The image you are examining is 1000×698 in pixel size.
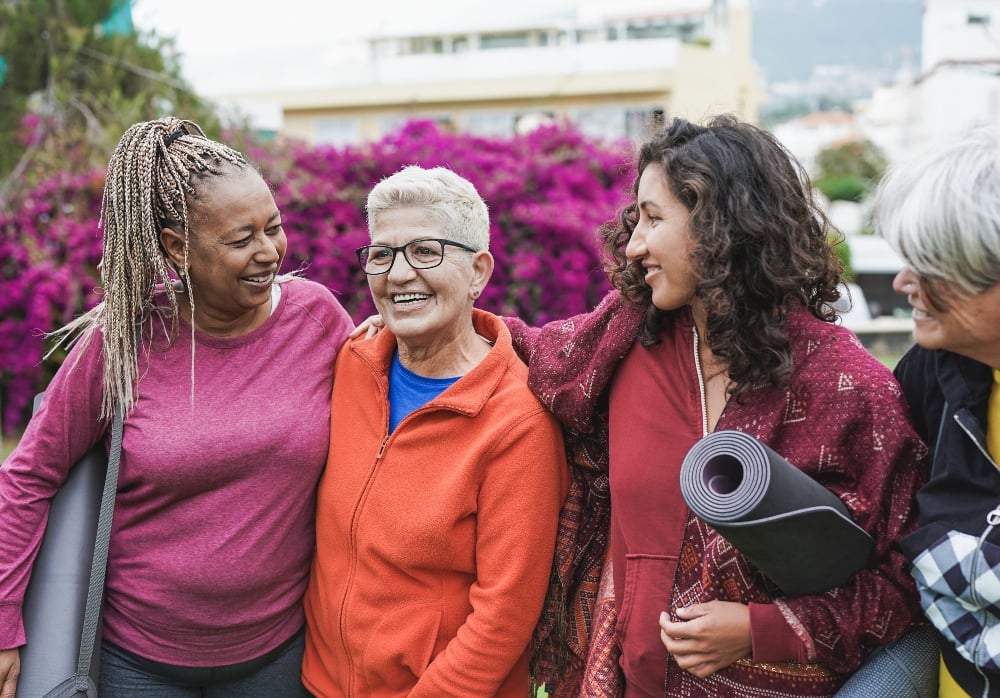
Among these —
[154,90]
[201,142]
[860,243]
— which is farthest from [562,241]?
[860,243]

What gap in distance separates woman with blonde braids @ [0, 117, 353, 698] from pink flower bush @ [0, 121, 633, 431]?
4.61 m

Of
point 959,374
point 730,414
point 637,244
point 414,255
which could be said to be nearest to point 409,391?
point 414,255

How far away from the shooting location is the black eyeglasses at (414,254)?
8.12 ft

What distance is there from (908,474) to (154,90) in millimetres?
8644

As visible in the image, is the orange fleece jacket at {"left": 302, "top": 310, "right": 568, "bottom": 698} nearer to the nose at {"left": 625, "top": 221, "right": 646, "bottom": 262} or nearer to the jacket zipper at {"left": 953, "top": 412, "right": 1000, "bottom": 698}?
the nose at {"left": 625, "top": 221, "right": 646, "bottom": 262}

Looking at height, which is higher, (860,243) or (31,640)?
(31,640)

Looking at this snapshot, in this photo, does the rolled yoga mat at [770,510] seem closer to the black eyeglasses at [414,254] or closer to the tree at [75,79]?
the black eyeglasses at [414,254]

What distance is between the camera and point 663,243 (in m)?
2.21

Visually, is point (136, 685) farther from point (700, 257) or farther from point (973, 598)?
point (973, 598)

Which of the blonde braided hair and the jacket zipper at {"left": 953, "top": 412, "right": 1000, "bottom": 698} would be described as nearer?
the jacket zipper at {"left": 953, "top": 412, "right": 1000, "bottom": 698}

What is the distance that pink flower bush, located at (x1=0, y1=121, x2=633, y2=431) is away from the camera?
7105 millimetres

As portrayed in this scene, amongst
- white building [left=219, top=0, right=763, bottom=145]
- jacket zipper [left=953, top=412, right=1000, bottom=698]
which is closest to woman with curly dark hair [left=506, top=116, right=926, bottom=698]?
jacket zipper [left=953, top=412, right=1000, bottom=698]

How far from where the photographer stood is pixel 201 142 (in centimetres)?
250

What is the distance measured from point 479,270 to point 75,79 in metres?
7.93
